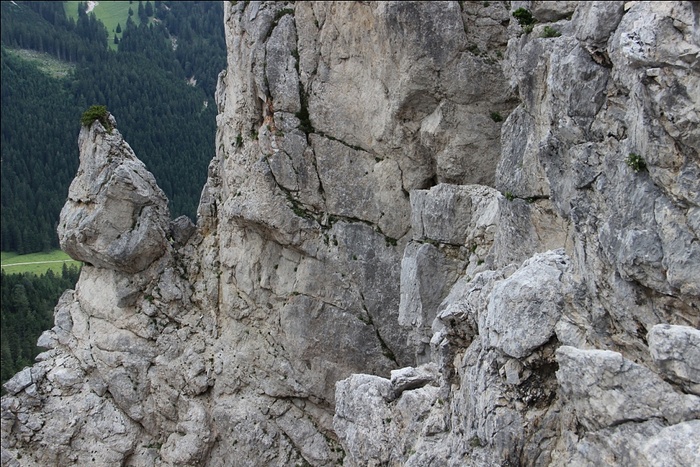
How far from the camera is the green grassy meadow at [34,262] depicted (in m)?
139

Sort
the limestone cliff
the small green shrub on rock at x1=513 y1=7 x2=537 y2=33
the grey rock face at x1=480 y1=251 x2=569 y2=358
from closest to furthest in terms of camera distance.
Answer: the limestone cliff → the grey rock face at x1=480 y1=251 x2=569 y2=358 → the small green shrub on rock at x1=513 y1=7 x2=537 y2=33

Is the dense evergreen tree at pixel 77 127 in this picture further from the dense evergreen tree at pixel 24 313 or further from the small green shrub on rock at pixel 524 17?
the small green shrub on rock at pixel 524 17

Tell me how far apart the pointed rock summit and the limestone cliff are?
146mm

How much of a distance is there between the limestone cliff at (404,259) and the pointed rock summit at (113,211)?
15 cm

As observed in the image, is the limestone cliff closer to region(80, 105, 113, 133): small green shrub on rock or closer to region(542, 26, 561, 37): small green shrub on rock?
region(542, 26, 561, 37): small green shrub on rock

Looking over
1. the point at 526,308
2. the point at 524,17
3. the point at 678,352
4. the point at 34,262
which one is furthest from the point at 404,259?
the point at 34,262

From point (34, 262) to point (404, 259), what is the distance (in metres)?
127

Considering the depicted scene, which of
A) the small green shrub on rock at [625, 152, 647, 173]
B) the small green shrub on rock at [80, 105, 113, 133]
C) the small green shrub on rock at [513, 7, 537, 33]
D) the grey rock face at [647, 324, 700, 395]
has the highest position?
the small green shrub on rock at [513, 7, 537, 33]

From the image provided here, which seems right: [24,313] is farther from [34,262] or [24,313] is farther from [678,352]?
[678,352]

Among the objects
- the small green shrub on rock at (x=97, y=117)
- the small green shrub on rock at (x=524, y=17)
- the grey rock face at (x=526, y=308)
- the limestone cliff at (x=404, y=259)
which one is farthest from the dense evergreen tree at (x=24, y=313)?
the grey rock face at (x=526, y=308)

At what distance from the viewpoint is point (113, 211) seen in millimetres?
43594

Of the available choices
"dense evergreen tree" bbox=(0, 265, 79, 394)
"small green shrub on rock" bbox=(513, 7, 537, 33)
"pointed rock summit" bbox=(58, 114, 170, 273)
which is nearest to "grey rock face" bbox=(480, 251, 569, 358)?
"small green shrub on rock" bbox=(513, 7, 537, 33)

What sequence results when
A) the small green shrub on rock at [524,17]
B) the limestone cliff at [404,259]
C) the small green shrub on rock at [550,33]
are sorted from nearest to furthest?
the limestone cliff at [404,259]
the small green shrub on rock at [550,33]
the small green shrub on rock at [524,17]

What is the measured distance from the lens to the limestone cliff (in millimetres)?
17609
